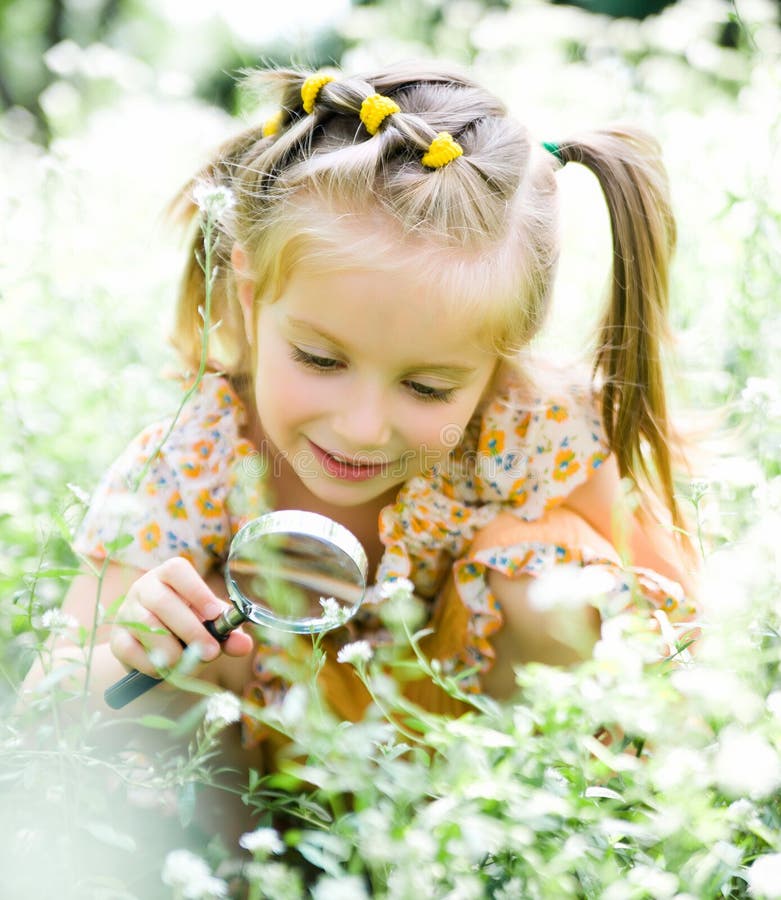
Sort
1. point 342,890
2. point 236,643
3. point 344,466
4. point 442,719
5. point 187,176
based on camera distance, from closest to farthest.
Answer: point 342,890 < point 442,719 < point 236,643 < point 344,466 < point 187,176

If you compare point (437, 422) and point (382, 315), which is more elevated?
point (382, 315)

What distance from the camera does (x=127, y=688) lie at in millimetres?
1271

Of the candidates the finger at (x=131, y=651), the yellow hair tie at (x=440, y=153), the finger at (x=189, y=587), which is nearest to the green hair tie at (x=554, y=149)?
the yellow hair tie at (x=440, y=153)

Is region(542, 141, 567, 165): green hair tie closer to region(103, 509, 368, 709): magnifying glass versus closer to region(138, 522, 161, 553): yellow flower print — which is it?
region(103, 509, 368, 709): magnifying glass

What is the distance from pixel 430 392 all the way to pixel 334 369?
0.47 ft

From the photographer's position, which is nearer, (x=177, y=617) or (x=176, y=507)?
(x=177, y=617)

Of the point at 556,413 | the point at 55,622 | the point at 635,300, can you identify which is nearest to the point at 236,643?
the point at 55,622

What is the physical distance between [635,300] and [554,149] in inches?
10.8

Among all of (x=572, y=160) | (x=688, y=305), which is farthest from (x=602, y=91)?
(x=572, y=160)

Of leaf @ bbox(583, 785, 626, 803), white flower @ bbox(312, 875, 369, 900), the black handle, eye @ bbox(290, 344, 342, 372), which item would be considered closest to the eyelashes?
eye @ bbox(290, 344, 342, 372)

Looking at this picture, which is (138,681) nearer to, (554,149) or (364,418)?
(364,418)

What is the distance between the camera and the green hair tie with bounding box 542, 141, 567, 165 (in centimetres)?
172

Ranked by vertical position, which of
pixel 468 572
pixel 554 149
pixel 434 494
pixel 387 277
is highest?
pixel 554 149

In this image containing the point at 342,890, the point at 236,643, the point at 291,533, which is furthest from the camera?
the point at 236,643
